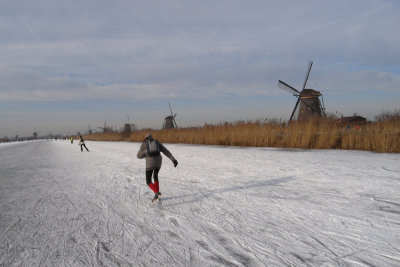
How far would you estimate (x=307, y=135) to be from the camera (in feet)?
36.9

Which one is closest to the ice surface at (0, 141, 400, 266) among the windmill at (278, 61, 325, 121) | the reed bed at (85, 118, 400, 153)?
the reed bed at (85, 118, 400, 153)

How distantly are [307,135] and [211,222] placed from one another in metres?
9.74

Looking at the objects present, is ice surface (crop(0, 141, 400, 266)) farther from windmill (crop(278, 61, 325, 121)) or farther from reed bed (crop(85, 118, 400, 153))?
windmill (crop(278, 61, 325, 121))

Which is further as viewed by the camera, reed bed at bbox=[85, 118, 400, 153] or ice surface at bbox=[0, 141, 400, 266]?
reed bed at bbox=[85, 118, 400, 153]

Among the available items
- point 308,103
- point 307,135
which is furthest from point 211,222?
point 308,103

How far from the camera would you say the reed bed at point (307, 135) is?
897 centimetres

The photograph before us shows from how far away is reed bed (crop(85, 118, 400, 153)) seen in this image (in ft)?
29.4

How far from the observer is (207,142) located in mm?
16812

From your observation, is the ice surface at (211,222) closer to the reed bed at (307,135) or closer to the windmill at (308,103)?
the reed bed at (307,135)

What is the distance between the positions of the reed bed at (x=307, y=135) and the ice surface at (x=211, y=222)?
167 inches

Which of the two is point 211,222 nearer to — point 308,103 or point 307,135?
point 307,135

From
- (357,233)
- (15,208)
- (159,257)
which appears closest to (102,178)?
(15,208)

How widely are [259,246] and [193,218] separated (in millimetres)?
1120

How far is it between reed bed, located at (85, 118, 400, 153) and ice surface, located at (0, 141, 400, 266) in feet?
13.9
